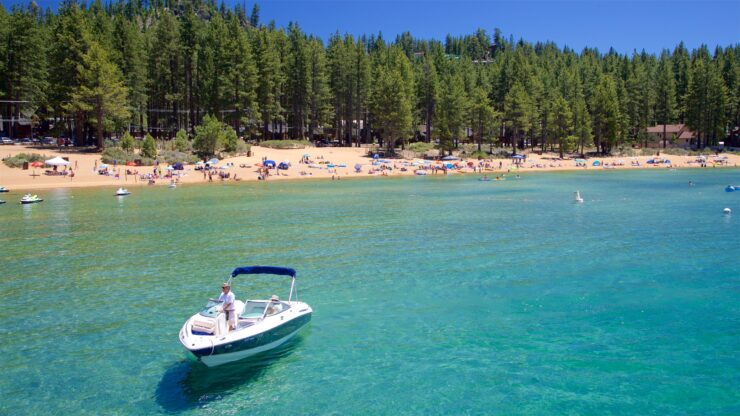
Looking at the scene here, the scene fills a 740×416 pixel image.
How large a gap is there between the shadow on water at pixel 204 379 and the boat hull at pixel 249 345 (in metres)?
0.28

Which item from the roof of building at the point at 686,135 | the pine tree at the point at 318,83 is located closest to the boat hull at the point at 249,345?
the pine tree at the point at 318,83

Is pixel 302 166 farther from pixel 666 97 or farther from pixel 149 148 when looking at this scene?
pixel 666 97

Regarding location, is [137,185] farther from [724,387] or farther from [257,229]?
[724,387]

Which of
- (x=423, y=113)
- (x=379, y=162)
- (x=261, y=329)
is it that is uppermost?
(x=423, y=113)

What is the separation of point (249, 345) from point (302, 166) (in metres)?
64.4

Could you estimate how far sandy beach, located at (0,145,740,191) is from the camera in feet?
198

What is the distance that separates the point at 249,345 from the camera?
1359cm

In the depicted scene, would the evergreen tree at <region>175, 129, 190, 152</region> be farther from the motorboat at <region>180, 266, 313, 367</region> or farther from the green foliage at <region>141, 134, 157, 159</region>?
the motorboat at <region>180, 266, 313, 367</region>

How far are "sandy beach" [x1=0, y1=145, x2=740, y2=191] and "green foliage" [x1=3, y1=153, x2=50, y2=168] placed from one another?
0.67 meters

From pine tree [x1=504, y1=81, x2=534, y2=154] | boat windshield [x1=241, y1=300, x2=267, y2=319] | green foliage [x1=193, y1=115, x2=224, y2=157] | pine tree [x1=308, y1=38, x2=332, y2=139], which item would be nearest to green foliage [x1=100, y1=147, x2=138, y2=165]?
green foliage [x1=193, y1=115, x2=224, y2=157]

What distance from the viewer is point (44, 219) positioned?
3728 centimetres

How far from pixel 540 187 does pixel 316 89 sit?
47374 mm

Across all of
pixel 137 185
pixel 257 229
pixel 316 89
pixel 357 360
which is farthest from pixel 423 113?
pixel 357 360

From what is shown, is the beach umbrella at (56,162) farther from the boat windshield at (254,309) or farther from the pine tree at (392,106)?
the boat windshield at (254,309)
